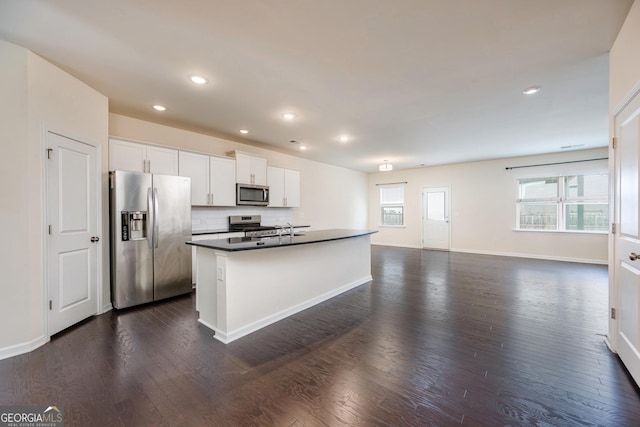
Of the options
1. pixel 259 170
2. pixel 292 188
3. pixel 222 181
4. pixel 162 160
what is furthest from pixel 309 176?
pixel 162 160

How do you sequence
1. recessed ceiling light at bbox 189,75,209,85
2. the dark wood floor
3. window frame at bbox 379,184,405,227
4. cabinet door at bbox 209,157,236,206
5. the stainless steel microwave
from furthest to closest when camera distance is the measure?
1. window frame at bbox 379,184,405,227
2. the stainless steel microwave
3. cabinet door at bbox 209,157,236,206
4. recessed ceiling light at bbox 189,75,209,85
5. the dark wood floor

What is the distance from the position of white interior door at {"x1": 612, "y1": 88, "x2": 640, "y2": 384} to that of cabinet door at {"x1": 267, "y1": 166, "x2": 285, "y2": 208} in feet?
16.5

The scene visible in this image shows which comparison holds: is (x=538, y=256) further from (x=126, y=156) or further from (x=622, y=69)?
(x=126, y=156)

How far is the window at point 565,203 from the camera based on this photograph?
19.2ft

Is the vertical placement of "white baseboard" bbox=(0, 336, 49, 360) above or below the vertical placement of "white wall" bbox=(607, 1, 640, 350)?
below

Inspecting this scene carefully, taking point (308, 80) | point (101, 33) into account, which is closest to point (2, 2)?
point (101, 33)

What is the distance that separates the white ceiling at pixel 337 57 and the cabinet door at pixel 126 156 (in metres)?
0.53

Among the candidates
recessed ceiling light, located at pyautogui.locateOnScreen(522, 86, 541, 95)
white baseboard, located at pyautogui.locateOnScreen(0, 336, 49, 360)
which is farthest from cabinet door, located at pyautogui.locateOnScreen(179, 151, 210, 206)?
recessed ceiling light, located at pyautogui.locateOnScreen(522, 86, 541, 95)

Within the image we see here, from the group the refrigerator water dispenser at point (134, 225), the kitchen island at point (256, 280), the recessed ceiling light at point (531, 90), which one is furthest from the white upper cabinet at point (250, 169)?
the recessed ceiling light at point (531, 90)

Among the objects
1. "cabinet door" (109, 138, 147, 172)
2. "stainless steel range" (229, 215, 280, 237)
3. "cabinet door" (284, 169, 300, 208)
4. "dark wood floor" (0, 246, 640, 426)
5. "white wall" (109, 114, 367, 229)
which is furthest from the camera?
"cabinet door" (284, 169, 300, 208)

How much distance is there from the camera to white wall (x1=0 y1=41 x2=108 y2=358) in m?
2.20

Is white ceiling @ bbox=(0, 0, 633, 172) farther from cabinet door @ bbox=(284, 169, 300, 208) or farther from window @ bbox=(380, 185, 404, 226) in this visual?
window @ bbox=(380, 185, 404, 226)

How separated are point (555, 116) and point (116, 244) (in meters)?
6.50

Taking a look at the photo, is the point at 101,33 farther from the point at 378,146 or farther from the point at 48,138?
the point at 378,146
